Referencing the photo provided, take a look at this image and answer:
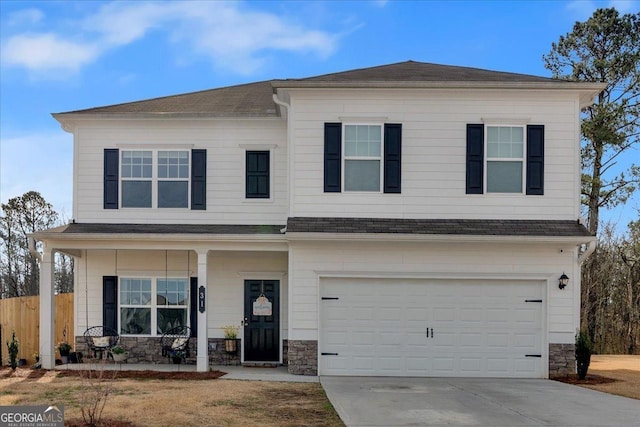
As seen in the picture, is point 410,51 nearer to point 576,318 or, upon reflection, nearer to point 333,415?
point 576,318

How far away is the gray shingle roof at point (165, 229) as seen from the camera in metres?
14.1

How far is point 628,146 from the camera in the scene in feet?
73.9

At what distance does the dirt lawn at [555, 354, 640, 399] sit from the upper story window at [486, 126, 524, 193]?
13.5 feet

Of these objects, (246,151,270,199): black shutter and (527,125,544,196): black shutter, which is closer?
(527,125,544,196): black shutter

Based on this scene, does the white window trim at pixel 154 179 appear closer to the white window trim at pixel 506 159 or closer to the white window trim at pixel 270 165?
the white window trim at pixel 270 165

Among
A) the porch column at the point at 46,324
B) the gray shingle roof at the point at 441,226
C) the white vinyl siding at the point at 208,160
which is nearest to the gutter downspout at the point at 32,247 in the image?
the porch column at the point at 46,324

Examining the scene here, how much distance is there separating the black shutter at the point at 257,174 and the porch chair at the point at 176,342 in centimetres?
356

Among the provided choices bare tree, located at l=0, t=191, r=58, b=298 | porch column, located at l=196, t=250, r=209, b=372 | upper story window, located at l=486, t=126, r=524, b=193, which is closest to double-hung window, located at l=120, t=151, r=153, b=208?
porch column, located at l=196, t=250, r=209, b=372

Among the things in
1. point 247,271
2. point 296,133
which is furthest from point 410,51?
point 247,271

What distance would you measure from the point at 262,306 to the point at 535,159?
6.97 metres

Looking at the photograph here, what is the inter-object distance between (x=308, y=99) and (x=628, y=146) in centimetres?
1410

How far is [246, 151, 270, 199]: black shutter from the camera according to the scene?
15211 mm

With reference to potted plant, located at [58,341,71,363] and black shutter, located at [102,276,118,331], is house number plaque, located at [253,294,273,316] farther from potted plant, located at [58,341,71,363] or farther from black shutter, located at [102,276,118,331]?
potted plant, located at [58,341,71,363]

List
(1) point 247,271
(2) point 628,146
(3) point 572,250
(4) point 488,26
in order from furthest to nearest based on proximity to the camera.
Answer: (2) point 628,146, (4) point 488,26, (1) point 247,271, (3) point 572,250
